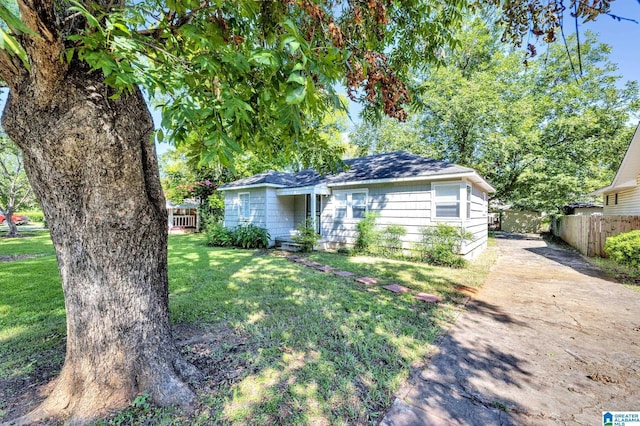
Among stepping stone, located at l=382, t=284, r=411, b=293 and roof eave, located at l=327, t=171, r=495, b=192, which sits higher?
roof eave, located at l=327, t=171, r=495, b=192

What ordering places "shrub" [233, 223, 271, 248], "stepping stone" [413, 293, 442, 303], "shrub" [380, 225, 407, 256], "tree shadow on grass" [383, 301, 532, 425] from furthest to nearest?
"shrub" [233, 223, 271, 248]
"shrub" [380, 225, 407, 256]
"stepping stone" [413, 293, 442, 303]
"tree shadow on grass" [383, 301, 532, 425]

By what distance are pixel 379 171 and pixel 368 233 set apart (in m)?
2.28

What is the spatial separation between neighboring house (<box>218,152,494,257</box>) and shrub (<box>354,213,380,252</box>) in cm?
35

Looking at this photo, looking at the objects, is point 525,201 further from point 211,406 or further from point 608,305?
point 211,406

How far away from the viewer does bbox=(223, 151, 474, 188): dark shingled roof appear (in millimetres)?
8438

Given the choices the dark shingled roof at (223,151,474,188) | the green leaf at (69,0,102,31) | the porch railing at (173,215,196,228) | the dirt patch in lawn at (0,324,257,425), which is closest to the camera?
the green leaf at (69,0,102,31)

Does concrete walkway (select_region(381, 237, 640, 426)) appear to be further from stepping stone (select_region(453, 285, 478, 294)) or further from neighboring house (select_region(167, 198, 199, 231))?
neighboring house (select_region(167, 198, 199, 231))

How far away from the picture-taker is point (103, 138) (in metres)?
1.88

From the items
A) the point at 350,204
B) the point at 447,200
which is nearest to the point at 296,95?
the point at 447,200

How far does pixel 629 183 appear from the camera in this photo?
9.98m

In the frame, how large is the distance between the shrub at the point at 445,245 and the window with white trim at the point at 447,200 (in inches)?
20.4

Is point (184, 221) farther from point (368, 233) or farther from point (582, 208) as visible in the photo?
point (582, 208)

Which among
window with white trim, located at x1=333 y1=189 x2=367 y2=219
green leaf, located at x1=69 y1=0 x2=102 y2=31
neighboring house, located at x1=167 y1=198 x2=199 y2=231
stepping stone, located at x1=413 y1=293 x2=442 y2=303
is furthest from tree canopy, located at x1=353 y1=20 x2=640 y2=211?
neighboring house, located at x1=167 y1=198 x2=199 y2=231

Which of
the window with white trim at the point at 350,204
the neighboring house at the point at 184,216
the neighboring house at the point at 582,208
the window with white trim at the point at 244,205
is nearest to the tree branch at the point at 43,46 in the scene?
the window with white trim at the point at 350,204
